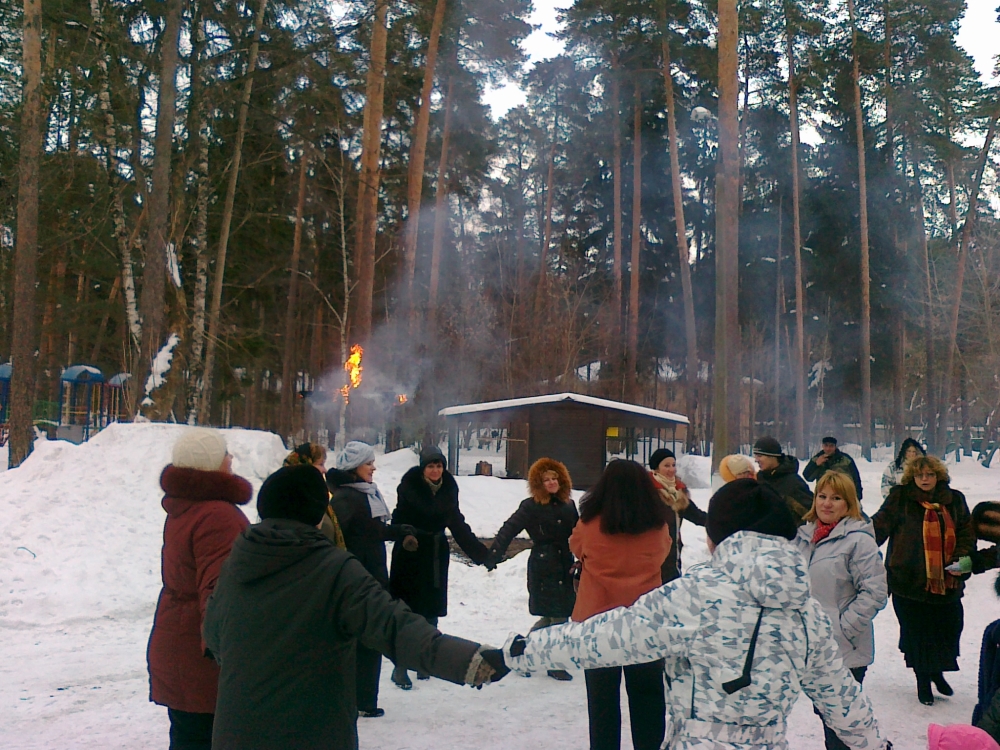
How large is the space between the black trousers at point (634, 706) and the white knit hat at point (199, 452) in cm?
211

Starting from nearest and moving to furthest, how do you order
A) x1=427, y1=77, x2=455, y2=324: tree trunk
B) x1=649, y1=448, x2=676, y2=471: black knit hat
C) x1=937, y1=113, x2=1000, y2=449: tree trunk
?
x1=649, y1=448, x2=676, y2=471: black knit hat
x1=427, y1=77, x2=455, y2=324: tree trunk
x1=937, y1=113, x2=1000, y2=449: tree trunk

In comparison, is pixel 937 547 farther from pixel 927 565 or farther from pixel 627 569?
pixel 627 569

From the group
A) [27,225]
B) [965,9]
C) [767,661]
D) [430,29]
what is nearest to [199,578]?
[767,661]

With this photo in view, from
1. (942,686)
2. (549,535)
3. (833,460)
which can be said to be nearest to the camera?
(942,686)

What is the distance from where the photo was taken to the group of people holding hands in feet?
8.36

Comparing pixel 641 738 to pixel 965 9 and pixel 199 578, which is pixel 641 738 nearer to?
pixel 199 578

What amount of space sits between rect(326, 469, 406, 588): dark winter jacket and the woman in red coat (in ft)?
7.29

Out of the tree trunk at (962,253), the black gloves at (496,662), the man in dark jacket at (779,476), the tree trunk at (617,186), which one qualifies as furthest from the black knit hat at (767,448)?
the tree trunk at (962,253)

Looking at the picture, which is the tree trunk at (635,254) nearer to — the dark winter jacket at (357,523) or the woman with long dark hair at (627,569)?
the dark winter jacket at (357,523)

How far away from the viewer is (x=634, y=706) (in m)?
4.27

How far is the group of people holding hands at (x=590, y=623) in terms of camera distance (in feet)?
8.36

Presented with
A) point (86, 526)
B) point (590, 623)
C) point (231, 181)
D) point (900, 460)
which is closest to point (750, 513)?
point (590, 623)

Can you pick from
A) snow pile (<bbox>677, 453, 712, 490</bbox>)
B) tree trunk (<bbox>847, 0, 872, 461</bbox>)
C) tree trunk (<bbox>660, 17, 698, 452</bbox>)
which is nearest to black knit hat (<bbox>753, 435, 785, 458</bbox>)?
snow pile (<bbox>677, 453, 712, 490</bbox>)

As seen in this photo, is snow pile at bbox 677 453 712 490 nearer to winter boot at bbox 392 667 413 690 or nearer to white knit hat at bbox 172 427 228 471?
winter boot at bbox 392 667 413 690
